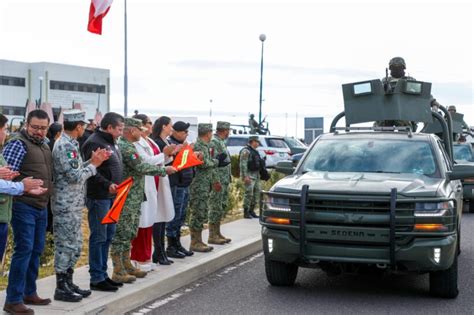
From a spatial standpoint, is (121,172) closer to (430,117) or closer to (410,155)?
(410,155)

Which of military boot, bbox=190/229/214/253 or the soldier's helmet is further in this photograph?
the soldier's helmet

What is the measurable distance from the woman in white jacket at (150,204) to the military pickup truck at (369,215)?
1.33 meters

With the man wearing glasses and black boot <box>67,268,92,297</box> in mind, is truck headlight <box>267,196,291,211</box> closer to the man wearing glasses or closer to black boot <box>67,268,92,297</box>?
black boot <box>67,268,92,297</box>

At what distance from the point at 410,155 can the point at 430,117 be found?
97.5 inches

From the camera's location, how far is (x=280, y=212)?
26.0ft

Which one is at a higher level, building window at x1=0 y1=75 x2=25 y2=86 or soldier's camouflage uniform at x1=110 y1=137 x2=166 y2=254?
building window at x1=0 y1=75 x2=25 y2=86

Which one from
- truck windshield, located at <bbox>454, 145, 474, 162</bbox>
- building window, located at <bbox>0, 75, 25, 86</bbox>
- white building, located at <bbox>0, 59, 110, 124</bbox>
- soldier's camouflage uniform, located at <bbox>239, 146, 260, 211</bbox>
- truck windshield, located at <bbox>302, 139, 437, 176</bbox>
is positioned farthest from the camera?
white building, located at <bbox>0, 59, 110, 124</bbox>

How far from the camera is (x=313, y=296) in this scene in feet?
26.7

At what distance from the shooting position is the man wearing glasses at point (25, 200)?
651cm

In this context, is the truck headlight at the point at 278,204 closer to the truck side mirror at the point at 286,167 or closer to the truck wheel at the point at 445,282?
the truck side mirror at the point at 286,167

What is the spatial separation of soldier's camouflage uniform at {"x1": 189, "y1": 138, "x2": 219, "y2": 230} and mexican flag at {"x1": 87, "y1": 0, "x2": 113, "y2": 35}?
20.0 ft

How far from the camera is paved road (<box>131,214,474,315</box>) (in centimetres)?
748

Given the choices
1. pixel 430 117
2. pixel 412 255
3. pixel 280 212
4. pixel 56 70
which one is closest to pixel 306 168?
pixel 280 212

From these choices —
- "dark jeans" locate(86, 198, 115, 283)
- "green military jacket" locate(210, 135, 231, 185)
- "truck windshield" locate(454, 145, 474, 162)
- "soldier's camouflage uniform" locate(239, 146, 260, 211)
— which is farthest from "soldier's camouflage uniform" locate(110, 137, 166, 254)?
"truck windshield" locate(454, 145, 474, 162)
